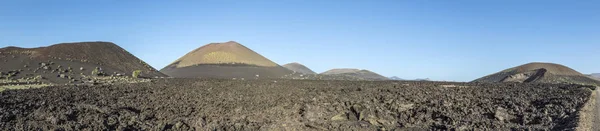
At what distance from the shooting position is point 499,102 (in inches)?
754

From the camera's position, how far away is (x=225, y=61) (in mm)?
82312

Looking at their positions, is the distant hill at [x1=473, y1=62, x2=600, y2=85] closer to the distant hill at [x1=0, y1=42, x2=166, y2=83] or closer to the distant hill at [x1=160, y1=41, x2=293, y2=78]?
the distant hill at [x1=160, y1=41, x2=293, y2=78]

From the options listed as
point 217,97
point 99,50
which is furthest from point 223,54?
point 217,97

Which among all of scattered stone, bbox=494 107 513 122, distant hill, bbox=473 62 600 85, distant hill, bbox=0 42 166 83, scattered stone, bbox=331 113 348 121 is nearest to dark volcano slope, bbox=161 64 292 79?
distant hill, bbox=0 42 166 83

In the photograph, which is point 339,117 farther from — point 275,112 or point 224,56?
point 224,56

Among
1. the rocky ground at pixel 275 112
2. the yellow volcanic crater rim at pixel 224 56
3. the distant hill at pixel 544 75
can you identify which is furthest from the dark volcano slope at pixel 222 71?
the rocky ground at pixel 275 112

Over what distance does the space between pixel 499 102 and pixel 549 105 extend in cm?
196

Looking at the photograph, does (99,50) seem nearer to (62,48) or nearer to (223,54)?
(62,48)

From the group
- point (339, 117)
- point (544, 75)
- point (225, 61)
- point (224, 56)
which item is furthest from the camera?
point (224, 56)

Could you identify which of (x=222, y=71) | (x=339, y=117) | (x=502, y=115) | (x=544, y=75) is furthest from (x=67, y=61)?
(x=544, y=75)

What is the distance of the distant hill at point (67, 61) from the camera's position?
31562 mm

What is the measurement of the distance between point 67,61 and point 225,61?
44.6 meters

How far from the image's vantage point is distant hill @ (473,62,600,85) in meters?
46.5

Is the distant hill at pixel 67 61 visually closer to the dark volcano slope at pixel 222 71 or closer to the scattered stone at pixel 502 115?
the dark volcano slope at pixel 222 71
